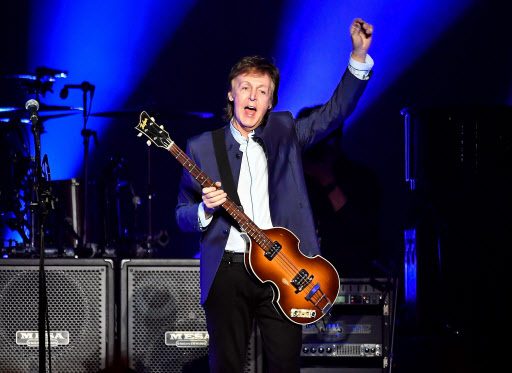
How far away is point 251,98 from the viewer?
3490 mm

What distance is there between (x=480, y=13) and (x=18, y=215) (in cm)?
474

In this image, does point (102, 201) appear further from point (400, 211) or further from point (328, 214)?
point (400, 211)

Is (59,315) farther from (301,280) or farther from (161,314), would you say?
(301,280)

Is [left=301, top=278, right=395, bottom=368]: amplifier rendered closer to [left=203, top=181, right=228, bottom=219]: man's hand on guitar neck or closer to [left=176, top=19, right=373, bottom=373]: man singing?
[left=176, top=19, right=373, bottom=373]: man singing

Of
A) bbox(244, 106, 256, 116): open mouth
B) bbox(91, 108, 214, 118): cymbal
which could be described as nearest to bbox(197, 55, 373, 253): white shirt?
bbox(244, 106, 256, 116): open mouth

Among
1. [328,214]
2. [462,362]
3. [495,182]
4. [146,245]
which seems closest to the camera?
[462,362]

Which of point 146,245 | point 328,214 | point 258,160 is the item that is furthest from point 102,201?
point 258,160

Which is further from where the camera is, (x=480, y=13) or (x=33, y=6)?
(x=33, y=6)

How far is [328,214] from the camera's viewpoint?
21.1ft

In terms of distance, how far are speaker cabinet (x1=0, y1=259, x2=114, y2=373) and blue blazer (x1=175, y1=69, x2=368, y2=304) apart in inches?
49.6

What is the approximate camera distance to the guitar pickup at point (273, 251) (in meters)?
3.39

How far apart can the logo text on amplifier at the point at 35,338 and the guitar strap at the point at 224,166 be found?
5.60ft

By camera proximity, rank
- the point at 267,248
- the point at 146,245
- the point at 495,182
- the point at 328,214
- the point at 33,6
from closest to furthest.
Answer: the point at 267,248 < the point at 495,182 < the point at 328,214 < the point at 146,245 < the point at 33,6

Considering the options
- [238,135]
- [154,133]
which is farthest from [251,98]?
[154,133]
